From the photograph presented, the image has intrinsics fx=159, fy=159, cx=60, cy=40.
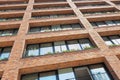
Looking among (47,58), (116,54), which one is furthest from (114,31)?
(47,58)

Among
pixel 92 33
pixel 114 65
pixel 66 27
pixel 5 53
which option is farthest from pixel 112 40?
pixel 5 53

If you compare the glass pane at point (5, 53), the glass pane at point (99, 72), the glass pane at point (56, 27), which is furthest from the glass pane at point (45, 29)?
the glass pane at point (99, 72)

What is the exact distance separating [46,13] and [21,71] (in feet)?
36.2

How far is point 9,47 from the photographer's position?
15688mm

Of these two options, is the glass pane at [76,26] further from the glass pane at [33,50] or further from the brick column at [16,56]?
the glass pane at [33,50]

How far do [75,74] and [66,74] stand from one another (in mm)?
710

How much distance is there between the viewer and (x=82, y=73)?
41.7 feet

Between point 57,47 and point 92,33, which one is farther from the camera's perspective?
point 92,33

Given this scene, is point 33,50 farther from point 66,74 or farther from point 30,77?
point 66,74

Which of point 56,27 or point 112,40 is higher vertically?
point 56,27

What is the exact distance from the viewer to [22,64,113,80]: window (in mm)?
12344

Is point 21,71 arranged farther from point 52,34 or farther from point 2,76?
point 52,34

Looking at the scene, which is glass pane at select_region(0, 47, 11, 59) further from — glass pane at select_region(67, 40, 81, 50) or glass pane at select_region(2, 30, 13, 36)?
glass pane at select_region(67, 40, 81, 50)

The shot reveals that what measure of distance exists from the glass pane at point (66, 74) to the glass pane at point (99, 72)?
173cm
